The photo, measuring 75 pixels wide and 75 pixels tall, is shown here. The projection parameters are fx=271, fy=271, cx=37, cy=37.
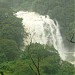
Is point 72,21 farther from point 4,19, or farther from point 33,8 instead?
point 4,19

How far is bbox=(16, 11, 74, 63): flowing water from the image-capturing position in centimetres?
2695

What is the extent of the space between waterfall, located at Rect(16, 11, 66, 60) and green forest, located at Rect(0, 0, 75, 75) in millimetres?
1227

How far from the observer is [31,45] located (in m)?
20.8

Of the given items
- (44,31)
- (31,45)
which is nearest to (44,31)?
(44,31)

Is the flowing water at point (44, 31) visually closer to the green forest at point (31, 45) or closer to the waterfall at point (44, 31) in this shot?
the waterfall at point (44, 31)

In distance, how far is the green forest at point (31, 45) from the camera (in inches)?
652

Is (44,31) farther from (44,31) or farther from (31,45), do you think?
(31,45)

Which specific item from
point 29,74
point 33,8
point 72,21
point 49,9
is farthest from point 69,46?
point 29,74

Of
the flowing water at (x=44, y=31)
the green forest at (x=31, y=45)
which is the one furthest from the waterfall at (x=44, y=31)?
the green forest at (x=31, y=45)

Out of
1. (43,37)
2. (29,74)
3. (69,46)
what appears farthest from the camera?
(69,46)

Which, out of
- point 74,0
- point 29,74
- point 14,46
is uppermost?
point 74,0

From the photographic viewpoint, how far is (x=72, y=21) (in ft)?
103

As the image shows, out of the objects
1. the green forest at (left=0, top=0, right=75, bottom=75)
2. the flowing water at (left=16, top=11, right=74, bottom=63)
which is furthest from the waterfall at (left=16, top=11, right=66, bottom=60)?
the green forest at (left=0, top=0, right=75, bottom=75)

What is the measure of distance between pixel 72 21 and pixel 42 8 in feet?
13.8
